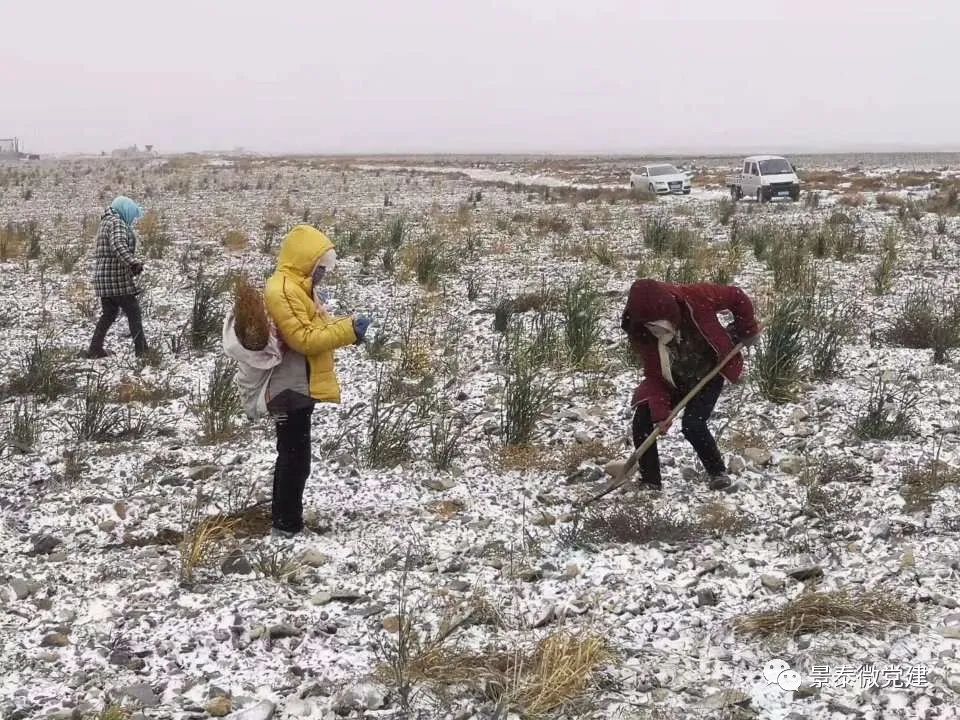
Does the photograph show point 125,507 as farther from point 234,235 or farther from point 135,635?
point 234,235

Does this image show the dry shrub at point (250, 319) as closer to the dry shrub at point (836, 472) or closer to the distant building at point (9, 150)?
the dry shrub at point (836, 472)

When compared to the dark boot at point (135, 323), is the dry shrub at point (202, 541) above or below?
below

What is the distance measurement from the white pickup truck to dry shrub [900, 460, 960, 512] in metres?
22.0

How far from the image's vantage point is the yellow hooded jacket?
3945mm

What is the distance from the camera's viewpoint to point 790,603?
3.51 metres

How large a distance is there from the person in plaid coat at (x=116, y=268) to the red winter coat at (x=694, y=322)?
211 inches

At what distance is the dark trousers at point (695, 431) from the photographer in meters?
4.83

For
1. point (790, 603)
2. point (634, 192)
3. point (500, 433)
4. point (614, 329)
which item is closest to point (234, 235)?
point (614, 329)

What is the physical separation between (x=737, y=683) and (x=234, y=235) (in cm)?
1483

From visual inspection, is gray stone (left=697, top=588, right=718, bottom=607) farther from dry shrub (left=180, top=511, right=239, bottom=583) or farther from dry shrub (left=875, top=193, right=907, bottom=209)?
dry shrub (left=875, top=193, right=907, bottom=209)

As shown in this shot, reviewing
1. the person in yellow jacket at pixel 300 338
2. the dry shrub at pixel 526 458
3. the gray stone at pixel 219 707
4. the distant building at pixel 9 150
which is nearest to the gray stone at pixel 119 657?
the gray stone at pixel 219 707

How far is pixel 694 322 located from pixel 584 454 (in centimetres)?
138

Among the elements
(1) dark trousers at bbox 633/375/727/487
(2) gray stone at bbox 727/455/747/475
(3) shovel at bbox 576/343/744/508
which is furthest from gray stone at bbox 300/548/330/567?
(2) gray stone at bbox 727/455/747/475
